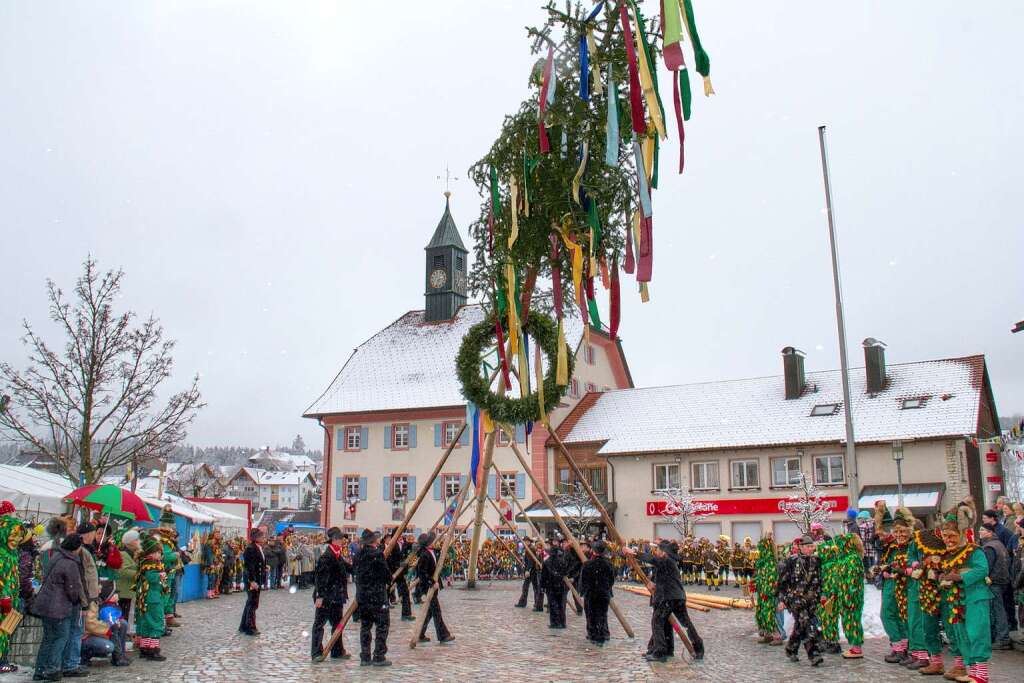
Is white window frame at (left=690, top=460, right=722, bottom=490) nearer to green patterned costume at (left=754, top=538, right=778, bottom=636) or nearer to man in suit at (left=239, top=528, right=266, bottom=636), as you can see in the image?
green patterned costume at (left=754, top=538, right=778, bottom=636)

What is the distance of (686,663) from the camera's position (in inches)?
472

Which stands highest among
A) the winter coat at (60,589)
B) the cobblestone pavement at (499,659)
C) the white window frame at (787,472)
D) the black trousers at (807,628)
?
the white window frame at (787,472)

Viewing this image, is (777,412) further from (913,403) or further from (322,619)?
(322,619)

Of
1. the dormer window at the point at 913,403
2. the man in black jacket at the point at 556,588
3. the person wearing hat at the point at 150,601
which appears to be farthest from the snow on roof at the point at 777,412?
the person wearing hat at the point at 150,601

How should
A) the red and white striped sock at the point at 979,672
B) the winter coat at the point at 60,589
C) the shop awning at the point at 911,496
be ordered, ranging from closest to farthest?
1. the red and white striped sock at the point at 979,672
2. the winter coat at the point at 60,589
3. the shop awning at the point at 911,496

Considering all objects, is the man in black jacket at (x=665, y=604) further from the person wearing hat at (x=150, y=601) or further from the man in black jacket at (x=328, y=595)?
the person wearing hat at (x=150, y=601)

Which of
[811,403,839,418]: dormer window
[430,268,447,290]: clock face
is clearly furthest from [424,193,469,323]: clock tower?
[811,403,839,418]: dormer window

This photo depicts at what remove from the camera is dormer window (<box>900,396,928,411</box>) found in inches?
1447

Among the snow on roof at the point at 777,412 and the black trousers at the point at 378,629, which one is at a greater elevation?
the snow on roof at the point at 777,412

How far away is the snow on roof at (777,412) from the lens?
35.9 m

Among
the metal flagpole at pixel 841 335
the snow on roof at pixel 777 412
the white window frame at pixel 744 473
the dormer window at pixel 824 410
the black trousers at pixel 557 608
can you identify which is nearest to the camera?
the black trousers at pixel 557 608

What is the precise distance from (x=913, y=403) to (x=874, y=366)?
8.56ft

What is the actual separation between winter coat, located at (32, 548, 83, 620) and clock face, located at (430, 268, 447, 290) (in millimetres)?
43862

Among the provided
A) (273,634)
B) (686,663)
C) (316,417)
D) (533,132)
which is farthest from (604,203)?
(316,417)
